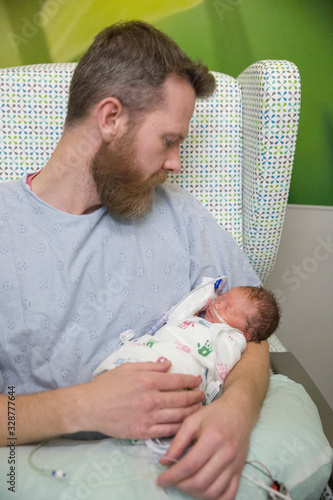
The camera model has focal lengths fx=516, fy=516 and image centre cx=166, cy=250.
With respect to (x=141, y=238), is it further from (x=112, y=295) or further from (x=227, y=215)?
(x=227, y=215)

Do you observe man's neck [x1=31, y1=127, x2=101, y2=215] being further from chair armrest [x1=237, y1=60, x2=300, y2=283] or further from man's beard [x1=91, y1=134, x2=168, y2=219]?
chair armrest [x1=237, y1=60, x2=300, y2=283]

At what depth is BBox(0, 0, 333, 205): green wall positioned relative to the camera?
5.74 ft

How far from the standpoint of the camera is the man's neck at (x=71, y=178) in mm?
1281

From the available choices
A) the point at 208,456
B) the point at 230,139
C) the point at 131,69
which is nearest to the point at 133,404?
the point at 208,456

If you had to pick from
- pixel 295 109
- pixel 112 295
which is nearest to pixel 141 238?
pixel 112 295

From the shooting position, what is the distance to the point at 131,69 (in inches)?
49.0

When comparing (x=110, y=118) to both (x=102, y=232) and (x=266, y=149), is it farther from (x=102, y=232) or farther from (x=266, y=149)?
(x=266, y=149)

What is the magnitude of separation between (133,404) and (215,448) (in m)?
0.18

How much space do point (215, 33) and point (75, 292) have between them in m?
1.12

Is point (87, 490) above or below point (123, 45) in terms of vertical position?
below

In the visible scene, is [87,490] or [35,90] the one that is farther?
[35,90]

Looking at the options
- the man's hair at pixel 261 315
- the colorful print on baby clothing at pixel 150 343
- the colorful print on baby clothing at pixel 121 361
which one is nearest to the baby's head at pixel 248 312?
the man's hair at pixel 261 315

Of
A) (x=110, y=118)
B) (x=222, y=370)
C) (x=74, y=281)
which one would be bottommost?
(x=222, y=370)

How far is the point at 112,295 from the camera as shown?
50.9 inches
